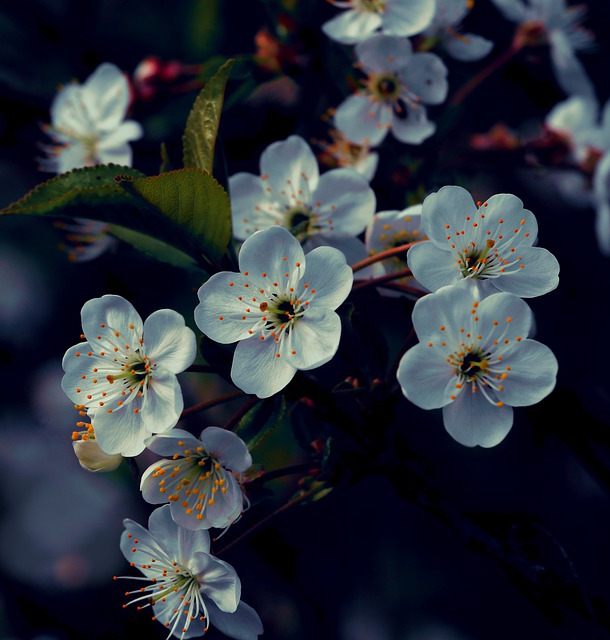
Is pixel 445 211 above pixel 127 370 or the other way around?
above

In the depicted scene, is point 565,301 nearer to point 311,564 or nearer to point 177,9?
point 311,564

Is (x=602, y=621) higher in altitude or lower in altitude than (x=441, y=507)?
lower

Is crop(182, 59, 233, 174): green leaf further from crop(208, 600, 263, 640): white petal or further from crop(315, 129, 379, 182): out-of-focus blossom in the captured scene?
crop(208, 600, 263, 640): white petal

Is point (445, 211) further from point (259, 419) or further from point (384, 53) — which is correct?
point (384, 53)

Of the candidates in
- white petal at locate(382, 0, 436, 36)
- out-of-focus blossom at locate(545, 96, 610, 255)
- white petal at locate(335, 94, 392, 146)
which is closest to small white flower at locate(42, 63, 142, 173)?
white petal at locate(335, 94, 392, 146)

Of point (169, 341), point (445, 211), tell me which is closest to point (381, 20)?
point (445, 211)

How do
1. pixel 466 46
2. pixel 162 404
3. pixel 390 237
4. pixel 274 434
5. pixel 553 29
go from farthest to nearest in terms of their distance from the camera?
pixel 553 29 < pixel 274 434 < pixel 466 46 < pixel 390 237 < pixel 162 404

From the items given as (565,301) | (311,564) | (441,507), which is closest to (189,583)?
(441,507)
